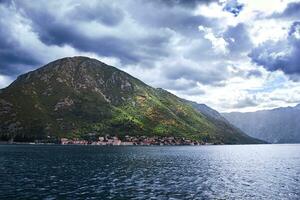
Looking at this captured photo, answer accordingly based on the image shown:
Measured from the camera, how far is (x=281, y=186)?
8881cm

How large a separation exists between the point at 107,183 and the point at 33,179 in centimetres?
2141

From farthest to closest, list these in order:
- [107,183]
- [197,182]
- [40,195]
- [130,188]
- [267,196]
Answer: [197,182], [107,183], [130,188], [267,196], [40,195]

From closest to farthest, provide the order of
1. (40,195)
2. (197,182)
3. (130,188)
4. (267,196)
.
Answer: (40,195), (267,196), (130,188), (197,182)

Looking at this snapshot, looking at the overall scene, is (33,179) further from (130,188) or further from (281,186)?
(281,186)

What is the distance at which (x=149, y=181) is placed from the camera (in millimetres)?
92875

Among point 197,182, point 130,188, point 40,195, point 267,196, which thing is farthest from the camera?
point 197,182

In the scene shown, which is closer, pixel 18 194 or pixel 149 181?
pixel 18 194

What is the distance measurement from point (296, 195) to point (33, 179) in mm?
66309

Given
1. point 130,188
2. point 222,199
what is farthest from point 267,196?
point 130,188

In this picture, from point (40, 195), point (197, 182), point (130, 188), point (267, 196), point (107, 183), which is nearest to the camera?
point (40, 195)

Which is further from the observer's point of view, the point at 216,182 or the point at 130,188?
the point at 216,182

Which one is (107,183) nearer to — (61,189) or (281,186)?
(61,189)

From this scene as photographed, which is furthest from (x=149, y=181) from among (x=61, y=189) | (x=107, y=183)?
(x=61, y=189)

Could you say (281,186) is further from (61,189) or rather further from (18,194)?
(18,194)
